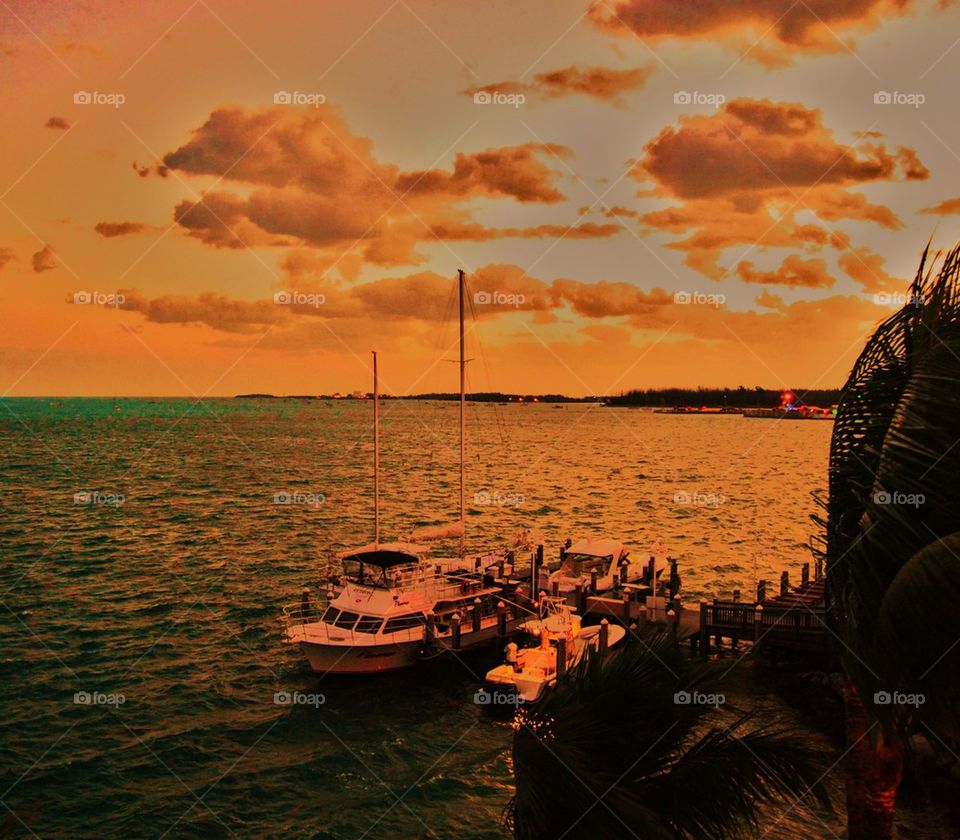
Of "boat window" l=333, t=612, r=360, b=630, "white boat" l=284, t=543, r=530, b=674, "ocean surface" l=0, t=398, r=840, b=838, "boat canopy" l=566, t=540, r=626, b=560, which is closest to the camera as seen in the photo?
"ocean surface" l=0, t=398, r=840, b=838

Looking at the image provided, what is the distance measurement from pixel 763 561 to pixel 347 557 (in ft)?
105

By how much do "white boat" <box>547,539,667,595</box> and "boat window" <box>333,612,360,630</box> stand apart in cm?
976

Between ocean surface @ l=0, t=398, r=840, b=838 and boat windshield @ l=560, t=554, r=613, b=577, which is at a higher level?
boat windshield @ l=560, t=554, r=613, b=577

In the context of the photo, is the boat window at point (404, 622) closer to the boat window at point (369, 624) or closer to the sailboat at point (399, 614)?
the sailboat at point (399, 614)

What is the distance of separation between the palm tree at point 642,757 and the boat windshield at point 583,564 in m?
30.3

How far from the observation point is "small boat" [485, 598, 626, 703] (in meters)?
25.7

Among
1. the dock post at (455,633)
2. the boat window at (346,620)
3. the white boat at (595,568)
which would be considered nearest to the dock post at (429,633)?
the dock post at (455,633)

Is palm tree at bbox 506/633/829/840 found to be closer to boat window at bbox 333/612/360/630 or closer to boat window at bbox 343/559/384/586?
boat window at bbox 333/612/360/630

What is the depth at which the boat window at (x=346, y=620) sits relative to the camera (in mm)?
29406

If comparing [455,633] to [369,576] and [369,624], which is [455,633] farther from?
[369,576]

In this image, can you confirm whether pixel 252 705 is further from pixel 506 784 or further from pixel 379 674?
pixel 506 784

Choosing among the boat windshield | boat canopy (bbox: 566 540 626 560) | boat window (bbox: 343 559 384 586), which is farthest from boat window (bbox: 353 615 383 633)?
boat canopy (bbox: 566 540 626 560)

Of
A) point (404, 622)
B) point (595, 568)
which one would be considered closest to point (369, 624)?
point (404, 622)

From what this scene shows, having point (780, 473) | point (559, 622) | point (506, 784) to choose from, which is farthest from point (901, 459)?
point (780, 473)
